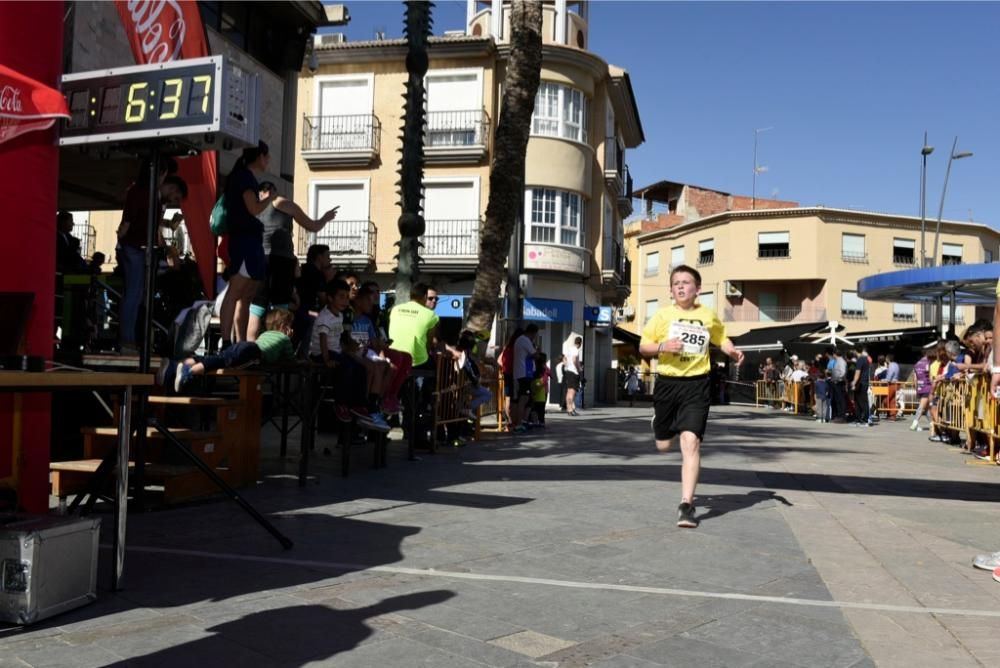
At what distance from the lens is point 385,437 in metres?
8.56

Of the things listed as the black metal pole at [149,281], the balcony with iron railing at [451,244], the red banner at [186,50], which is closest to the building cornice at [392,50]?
the balcony with iron railing at [451,244]

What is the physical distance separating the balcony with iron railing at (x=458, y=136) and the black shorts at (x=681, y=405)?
25.4 m

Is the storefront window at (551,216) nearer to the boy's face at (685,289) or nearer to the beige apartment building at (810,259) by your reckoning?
the beige apartment building at (810,259)

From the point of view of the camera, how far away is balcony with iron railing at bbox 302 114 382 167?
32.0m

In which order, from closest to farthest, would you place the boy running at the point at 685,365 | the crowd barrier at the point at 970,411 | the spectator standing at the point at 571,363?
the boy running at the point at 685,365, the crowd barrier at the point at 970,411, the spectator standing at the point at 571,363

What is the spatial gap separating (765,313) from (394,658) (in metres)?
53.1

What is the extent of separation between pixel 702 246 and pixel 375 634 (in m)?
54.0

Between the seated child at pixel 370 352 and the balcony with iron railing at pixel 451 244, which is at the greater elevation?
the balcony with iron railing at pixel 451 244

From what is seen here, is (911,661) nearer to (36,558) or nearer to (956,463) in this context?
(36,558)

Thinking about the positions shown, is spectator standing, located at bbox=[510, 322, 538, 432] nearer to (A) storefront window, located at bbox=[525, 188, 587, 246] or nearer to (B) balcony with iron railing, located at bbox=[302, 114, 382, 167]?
(A) storefront window, located at bbox=[525, 188, 587, 246]

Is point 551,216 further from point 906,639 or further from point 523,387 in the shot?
point 906,639

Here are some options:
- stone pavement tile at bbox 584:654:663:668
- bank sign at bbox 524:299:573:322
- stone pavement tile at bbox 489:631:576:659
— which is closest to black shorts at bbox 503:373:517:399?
stone pavement tile at bbox 489:631:576:659

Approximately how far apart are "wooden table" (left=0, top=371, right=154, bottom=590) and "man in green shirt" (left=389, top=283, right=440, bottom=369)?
589 centimetres

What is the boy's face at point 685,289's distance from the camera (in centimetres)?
656
